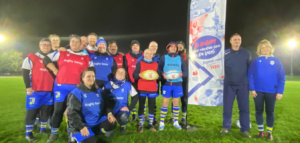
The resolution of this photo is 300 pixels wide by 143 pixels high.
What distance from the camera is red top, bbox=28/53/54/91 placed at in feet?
10.6

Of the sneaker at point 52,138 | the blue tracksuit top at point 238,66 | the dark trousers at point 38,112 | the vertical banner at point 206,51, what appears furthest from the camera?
the blue tracksuit top at point 238,66

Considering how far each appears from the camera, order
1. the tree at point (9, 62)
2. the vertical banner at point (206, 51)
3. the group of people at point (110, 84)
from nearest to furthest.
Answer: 1. the group of people at point (110, 84)
2. the vertical banner at point (206, 51)
3. the tree at point (9, 62)

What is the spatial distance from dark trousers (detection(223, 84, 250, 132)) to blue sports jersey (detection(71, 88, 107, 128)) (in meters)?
2.66

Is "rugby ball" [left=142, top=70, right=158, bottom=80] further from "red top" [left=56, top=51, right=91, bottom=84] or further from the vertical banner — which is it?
"red top" [left=56, top=51, right=91, bottom=84]

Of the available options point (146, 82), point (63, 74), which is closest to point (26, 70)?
point (63, 74)

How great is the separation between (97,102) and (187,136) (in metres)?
Result: 1.95

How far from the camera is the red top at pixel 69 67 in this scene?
2973 millimetres

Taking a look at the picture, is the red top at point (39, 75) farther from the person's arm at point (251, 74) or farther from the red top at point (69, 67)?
the person's arm at point (251, 74)

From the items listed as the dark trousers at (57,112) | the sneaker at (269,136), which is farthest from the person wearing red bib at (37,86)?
the sneaker at (269,136)

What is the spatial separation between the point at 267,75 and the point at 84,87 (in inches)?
140

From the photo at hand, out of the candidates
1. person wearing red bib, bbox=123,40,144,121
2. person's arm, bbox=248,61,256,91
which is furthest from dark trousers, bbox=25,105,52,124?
person's arm, bbox=248,61,256,91

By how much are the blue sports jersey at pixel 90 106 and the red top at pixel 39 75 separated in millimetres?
1194

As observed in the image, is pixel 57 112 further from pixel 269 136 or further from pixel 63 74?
pixel 269 136

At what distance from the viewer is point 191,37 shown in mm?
3355
